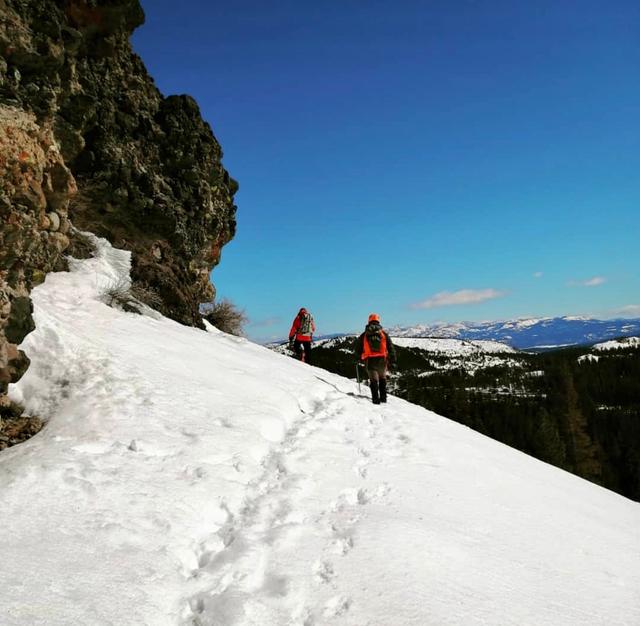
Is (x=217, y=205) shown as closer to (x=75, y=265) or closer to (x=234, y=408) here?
(x=75, y=265)

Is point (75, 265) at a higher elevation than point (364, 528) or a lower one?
higher

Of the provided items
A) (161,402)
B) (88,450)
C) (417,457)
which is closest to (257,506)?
(88,450)

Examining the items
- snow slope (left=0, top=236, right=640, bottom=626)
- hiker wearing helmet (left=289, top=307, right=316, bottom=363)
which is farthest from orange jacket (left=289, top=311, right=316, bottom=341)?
snow slope (left=0, top=236, right=640, bottom=626)

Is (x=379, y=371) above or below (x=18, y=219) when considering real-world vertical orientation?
below

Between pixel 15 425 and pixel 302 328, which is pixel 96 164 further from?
pixel 15 425

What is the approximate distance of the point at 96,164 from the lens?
1609 centimetres

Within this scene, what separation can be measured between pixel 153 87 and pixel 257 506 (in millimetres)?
21534

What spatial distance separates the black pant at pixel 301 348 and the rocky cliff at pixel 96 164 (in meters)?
5.09

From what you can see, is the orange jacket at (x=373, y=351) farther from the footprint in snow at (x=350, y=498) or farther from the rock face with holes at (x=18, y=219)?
the rock face with holes at (x=18, y=219)

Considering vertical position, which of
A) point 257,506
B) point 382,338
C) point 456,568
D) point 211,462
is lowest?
point 456,568

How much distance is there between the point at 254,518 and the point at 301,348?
1599 centimetres

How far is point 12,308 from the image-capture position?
6559mm

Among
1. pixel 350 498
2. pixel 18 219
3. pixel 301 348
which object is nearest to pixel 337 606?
pixel 350 498

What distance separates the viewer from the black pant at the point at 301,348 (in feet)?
68.0
